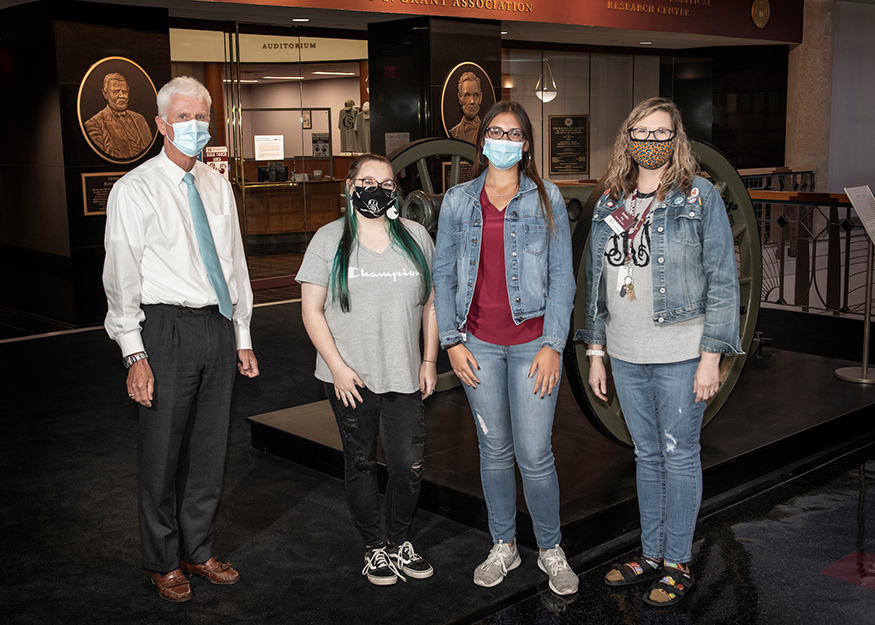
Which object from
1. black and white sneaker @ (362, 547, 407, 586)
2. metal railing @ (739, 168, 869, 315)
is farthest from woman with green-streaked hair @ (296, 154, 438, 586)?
metal railing @ (739, 168, 869, 315)

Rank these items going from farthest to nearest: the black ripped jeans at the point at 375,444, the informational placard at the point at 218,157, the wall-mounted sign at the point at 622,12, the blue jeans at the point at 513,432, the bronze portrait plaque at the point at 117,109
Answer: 1. the informational placard at the point at 218,157
2. the wall-mounted sign at the point at 622,12
3. the bronze portrait plaque at the point at 117,109
4. the black ripped jeans at the point at 375,444
5. the blue jeans at the point at 513,432

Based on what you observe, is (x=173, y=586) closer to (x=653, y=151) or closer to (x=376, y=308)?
(x=376, y=308)

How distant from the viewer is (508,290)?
2.76m

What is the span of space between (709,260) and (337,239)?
1142 mm

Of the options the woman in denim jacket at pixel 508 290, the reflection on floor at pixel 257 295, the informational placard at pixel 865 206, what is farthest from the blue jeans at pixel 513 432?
the reflection on floor at pixel 257 295

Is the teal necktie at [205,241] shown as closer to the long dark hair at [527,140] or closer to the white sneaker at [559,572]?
the long dark hair at [527,140]

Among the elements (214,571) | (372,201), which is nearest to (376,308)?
(372,201)

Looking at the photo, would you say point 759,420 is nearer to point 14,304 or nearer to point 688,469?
point 688,469

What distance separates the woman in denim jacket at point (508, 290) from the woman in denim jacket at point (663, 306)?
18cm

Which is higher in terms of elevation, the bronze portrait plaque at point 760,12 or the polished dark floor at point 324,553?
the bronze portrait plaque at point 760,12

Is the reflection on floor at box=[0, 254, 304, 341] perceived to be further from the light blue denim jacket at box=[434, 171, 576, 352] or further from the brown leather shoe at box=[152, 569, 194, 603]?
the light blue denim jacket at box=[434, 171, 576, 352]

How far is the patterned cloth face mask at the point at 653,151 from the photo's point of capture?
2.72 m

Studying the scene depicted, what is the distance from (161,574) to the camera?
3.01 m

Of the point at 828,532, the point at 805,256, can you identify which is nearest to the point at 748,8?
the point at 805,256
